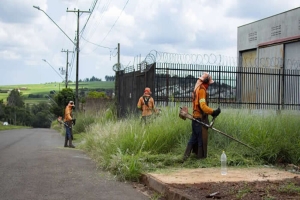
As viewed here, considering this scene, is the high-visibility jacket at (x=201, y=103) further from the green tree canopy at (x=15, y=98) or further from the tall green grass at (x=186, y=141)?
the green tree canopy at (x=15, y=98)

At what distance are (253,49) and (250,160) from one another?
54.5 feet

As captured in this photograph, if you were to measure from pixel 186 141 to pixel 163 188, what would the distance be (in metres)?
3.62

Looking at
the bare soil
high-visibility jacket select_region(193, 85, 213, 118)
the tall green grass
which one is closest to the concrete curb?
the bare soil

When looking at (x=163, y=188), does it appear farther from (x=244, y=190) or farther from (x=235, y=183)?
(x=244, y=190)

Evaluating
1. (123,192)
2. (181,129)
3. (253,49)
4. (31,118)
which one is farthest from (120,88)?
(31,118)

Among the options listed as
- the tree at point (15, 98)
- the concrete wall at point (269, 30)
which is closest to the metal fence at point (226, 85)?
the concrete wall at point (269, 30)

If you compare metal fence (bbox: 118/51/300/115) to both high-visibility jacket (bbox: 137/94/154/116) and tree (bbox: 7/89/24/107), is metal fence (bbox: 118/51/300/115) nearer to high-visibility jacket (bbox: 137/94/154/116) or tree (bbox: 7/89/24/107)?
high-visibility jacket (bbox: 137/94/154/116)

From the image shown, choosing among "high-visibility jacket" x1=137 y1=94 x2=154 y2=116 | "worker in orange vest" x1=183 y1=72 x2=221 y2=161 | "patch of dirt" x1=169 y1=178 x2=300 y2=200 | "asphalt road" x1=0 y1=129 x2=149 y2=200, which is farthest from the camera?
"high-visibility jacket" x1=137 y1=94 x2=154 y2=116

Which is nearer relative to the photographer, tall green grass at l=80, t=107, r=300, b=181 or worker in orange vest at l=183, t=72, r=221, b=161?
tall green grass at l=80, t=107, r=300, b=181

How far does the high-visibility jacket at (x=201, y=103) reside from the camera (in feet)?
33.4

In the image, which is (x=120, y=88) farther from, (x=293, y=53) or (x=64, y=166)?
(x=64, y=166)

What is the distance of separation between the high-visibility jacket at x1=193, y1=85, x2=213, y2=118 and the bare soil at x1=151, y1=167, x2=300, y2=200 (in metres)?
1.28

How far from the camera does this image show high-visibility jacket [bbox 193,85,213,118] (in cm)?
1018

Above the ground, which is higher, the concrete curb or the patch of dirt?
the patch of dirt
